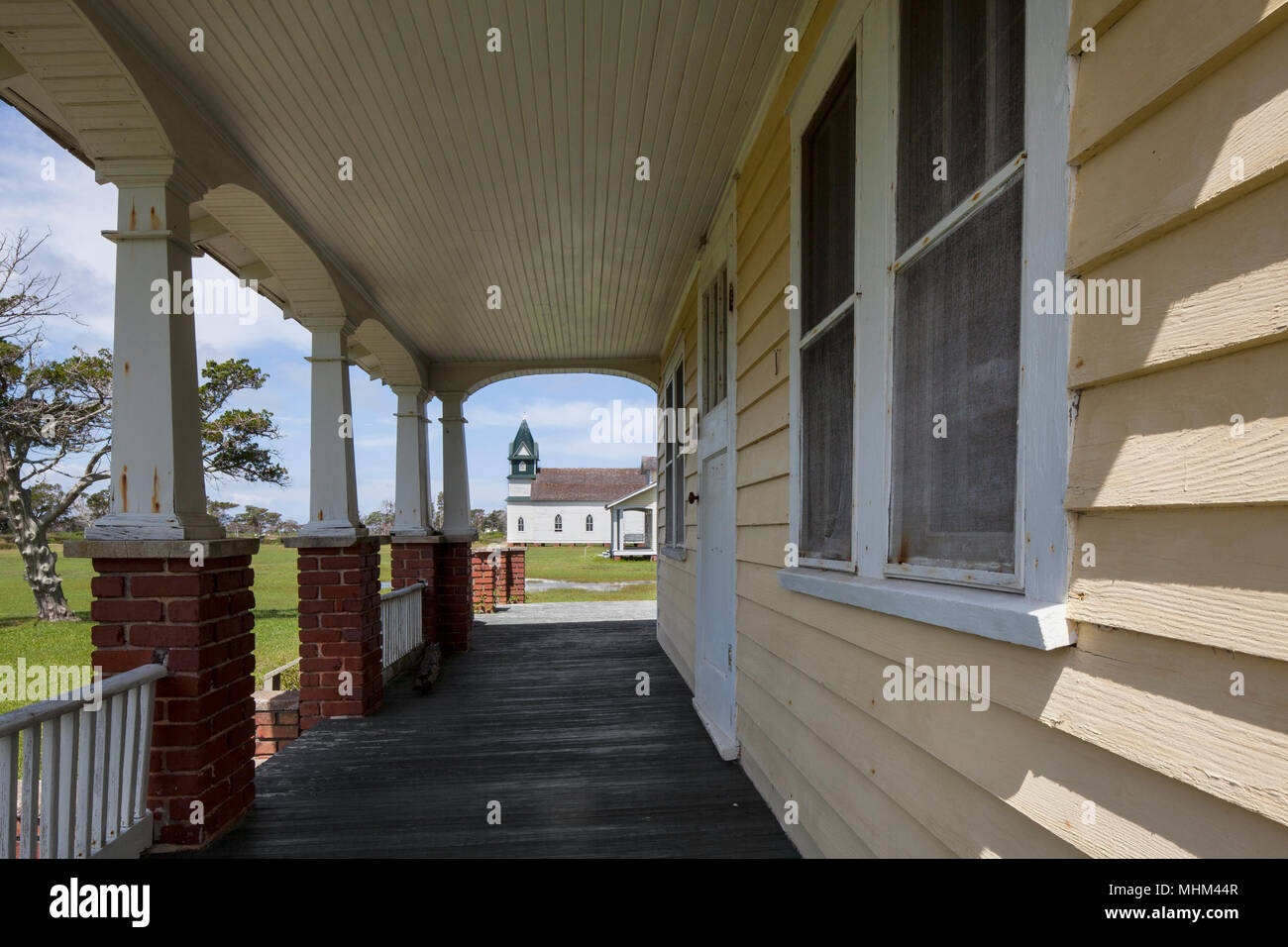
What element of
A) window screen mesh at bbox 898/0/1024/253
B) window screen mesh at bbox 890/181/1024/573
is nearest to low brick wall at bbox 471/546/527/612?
window screen mesh at bbox 890/181/1024/573

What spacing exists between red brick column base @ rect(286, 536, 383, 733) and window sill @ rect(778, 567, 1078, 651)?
338cm

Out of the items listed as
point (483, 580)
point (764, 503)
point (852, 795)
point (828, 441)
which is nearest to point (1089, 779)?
point (852, 795)

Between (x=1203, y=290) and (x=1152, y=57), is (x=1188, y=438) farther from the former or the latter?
(x=1152, y=57)

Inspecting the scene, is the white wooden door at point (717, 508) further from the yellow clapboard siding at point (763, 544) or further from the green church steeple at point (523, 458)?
the green church steeple at point (523, 458)

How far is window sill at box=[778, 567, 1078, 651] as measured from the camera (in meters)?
1.00

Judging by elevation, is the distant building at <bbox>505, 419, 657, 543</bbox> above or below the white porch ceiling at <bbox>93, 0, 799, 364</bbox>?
below

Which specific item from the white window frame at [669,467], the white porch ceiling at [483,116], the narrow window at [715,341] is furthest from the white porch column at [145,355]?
the white window frame at [669,467]

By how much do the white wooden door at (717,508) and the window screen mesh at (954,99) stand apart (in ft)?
6.15

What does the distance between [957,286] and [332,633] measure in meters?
4.14

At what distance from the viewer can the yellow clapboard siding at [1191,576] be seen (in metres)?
0.72

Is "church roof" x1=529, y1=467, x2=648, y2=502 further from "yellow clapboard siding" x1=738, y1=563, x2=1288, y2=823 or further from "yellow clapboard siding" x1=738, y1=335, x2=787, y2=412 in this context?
"yellow clapboard siding" x1=738, y1=563, x2=1288, y2=823

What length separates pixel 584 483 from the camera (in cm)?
4281

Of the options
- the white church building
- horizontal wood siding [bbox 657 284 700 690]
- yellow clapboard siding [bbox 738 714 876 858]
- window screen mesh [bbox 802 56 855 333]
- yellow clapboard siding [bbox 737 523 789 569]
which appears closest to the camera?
yellow clapboard siding [bbox 738 714 876 858]

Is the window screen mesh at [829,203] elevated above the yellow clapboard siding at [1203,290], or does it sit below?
above
